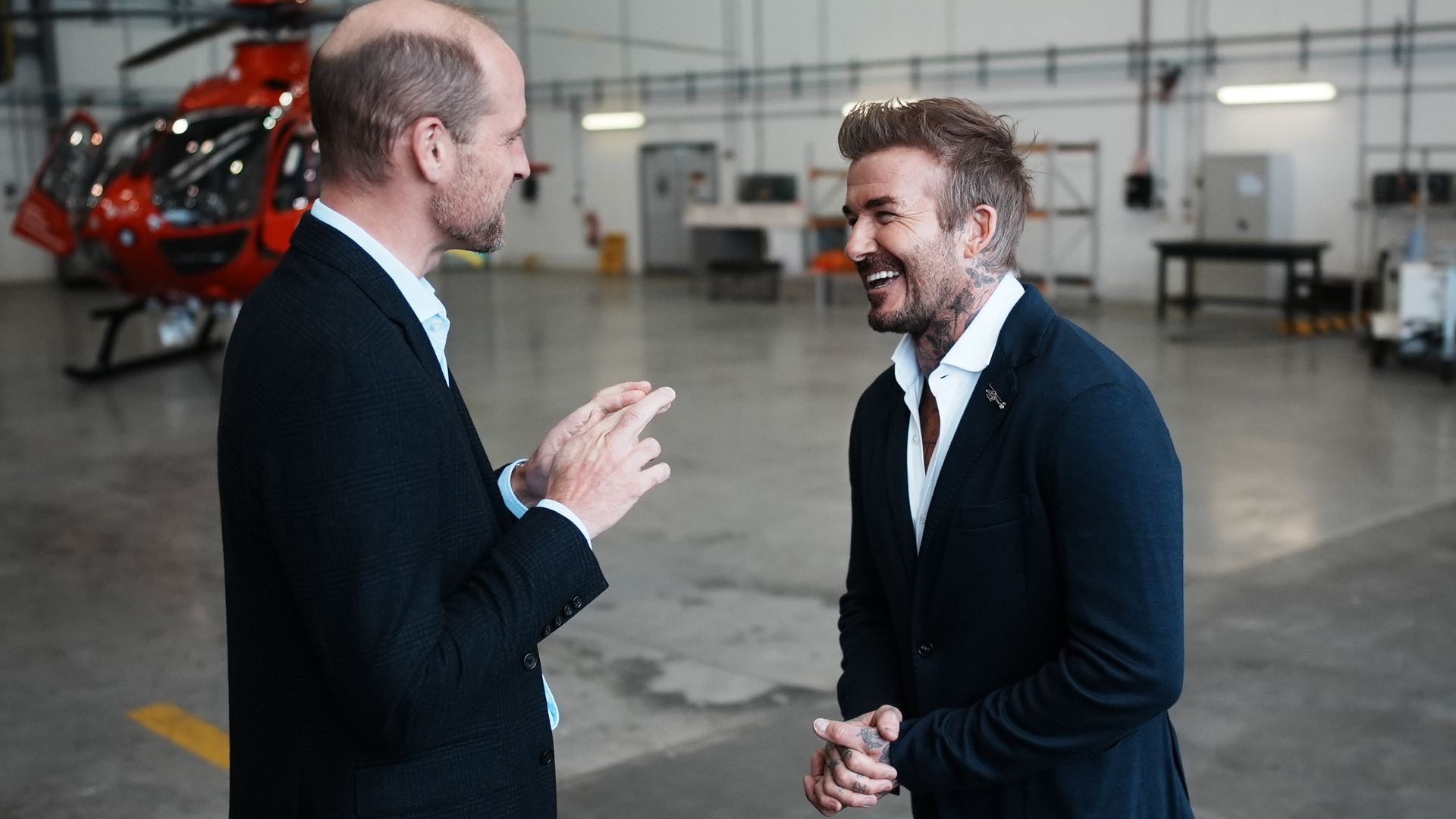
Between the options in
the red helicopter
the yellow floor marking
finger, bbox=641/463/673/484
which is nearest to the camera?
finger, bbox=641/463/673/484

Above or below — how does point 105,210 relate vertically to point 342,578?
above

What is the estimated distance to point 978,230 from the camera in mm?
1830

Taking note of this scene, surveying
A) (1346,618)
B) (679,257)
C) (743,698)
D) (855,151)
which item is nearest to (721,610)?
(743,698)

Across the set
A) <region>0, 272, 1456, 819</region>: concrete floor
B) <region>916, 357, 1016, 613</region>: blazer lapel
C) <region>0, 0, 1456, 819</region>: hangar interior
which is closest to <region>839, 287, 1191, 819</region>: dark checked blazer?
<region>916, 357, 1016, 613</region>: blazer lapel

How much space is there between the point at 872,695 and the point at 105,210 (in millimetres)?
10262

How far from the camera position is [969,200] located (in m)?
1.81

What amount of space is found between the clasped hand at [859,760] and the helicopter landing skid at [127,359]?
1152cm

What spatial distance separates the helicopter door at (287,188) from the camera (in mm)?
10523

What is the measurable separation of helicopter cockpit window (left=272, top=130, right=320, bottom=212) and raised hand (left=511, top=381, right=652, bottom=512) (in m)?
9.28

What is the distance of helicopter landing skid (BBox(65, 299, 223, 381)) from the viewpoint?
11820 mm

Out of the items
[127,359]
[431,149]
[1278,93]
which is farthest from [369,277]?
[1278,93]

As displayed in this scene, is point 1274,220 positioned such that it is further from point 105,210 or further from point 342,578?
point 342,578

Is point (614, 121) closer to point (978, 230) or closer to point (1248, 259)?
point (1248, 259)

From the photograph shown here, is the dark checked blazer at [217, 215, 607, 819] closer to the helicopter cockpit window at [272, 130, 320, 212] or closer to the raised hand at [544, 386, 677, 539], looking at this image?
the raised hand at [544, 386, 677, 539]
